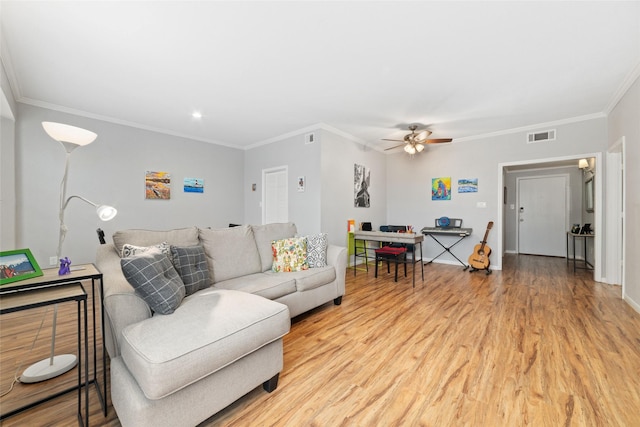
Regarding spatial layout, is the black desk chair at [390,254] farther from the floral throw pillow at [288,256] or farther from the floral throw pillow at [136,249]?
the floral throw pillow at [136,249]

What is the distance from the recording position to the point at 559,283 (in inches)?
158

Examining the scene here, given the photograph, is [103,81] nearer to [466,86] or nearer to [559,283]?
[466,86]

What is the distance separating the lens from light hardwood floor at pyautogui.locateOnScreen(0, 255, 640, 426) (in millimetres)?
1468

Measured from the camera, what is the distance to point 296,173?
16.7 ft

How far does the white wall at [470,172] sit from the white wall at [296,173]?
245cm

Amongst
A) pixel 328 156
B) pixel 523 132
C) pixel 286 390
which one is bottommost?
pixel 286 390

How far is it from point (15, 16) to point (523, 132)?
21.8 feet

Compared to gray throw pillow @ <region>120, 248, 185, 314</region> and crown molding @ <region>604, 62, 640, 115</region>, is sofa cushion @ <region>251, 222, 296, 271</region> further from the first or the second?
crown molding @ <region>604, 62, 640, 115</region>

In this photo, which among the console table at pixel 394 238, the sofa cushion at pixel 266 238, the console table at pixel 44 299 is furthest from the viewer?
the console table at pixel 394 238

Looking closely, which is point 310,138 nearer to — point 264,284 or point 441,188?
point 441,188

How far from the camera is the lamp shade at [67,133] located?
1.71m

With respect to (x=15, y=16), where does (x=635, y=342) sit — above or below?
below

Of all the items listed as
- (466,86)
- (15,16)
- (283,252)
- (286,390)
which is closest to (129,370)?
(286,390)

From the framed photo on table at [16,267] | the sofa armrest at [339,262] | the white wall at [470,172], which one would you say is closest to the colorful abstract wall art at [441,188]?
the white wall at [470,172]
